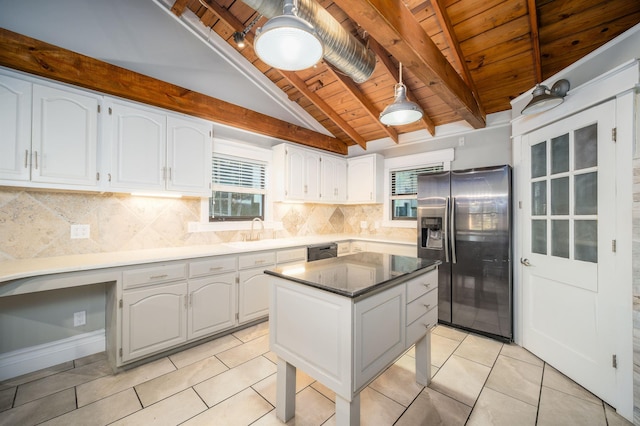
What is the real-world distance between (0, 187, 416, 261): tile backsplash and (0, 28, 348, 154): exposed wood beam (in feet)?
3.11

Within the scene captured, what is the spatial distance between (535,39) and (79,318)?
15.4 ft

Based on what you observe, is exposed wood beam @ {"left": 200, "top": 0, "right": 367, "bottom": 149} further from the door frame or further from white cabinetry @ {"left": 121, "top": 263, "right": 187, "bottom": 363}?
the door frame

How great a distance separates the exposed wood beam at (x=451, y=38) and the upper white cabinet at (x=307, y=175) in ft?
6.95

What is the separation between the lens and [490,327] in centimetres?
274

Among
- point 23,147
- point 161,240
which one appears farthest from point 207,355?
point 23,147

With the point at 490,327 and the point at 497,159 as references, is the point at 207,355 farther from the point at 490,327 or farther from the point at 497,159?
the point at 497,159

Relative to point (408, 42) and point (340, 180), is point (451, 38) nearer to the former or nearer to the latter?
point (408, 42)

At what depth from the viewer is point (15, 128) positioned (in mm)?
1915

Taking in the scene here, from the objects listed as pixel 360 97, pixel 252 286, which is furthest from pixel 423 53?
pixel 252 286

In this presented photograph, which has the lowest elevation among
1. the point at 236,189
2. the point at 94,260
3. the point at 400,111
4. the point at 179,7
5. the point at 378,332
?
the point at 378,332

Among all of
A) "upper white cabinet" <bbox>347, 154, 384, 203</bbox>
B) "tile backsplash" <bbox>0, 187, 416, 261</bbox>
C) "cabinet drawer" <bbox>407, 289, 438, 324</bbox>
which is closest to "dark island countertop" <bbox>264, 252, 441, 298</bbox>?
"cabinet drawer" <bbox>407, 289, 438, 324</bbox>

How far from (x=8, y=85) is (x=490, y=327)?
182 inches

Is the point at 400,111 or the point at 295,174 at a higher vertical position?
the point at 400,111

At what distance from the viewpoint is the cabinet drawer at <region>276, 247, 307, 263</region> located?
3.15m
